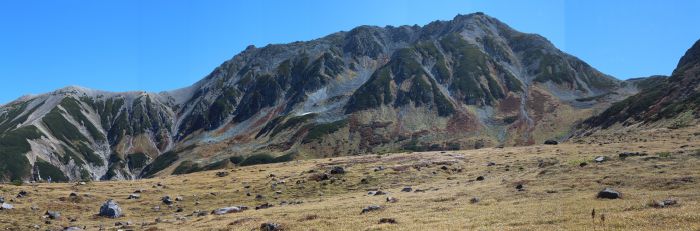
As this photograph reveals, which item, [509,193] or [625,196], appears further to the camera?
[509,193]

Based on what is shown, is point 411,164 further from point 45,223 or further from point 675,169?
point 45,223

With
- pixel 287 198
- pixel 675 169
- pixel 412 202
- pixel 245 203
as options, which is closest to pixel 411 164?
pixel 287 198

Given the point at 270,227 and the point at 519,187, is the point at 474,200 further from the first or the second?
the point at 270,227

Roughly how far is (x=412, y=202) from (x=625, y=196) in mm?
18637

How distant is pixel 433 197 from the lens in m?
51.2

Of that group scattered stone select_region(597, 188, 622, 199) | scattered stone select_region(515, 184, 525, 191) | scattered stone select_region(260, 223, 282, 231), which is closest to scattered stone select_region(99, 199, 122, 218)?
scattered stone select_region(260, 223, 282, 231)

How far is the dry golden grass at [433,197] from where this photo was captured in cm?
3228

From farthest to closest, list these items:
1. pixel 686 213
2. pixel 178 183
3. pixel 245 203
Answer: pixel 178 183, pixel 245 203, pixel 686 213

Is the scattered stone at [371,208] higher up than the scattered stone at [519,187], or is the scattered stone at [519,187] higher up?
the scattered stone at [519,187]

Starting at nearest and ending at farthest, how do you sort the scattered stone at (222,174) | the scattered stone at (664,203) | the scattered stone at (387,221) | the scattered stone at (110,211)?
the scattered stone at (664,203) → the scattered stone at (387,221) → the scattered stone at (110,211) → the scattered stone at (222,174)

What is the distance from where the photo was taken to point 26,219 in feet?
176

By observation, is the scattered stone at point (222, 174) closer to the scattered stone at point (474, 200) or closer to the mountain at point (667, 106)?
the scattered stone at point (474, 200)

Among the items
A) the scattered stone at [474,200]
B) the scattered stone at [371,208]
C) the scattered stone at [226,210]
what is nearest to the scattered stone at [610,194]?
the scattered stone at [474,200]

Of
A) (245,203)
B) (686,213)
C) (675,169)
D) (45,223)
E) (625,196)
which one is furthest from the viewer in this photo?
(245,203)
